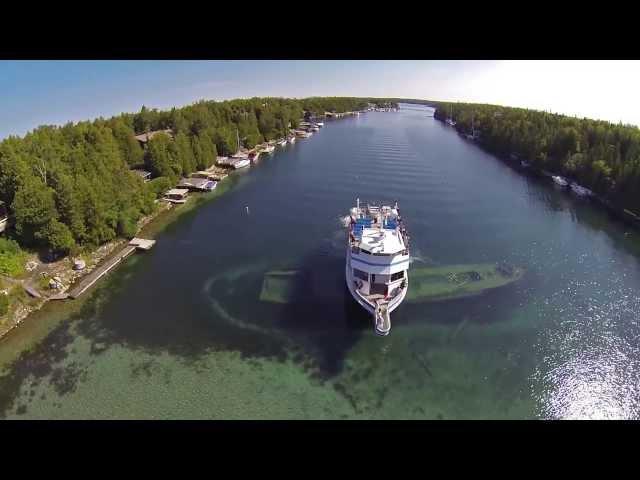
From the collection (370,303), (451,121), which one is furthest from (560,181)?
(451,121)

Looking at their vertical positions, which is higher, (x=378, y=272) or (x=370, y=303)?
(x=378, y=272)

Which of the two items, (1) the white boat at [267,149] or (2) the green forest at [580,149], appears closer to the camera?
(2) the green forest at [580,149]

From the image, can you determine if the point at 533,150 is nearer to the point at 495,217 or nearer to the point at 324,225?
the point at 495,217

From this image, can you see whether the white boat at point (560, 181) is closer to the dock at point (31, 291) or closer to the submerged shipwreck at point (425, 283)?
the submerged shipwreck at point (425, 283)

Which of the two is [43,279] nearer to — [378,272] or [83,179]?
[83,179]

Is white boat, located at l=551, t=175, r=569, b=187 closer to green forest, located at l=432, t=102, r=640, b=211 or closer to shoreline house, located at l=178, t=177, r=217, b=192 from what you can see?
green forest, located at l=432, t=102, r=640, b=211

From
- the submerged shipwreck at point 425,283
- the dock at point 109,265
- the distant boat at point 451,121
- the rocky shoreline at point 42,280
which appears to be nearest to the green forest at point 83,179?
the rocky shoreline at point 42,280
